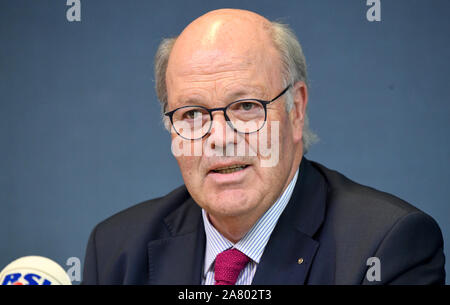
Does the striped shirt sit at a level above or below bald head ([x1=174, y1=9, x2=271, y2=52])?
below

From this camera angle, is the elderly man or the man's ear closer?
the elderly man

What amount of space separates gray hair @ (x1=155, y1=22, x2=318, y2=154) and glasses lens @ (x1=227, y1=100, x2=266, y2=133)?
14cm

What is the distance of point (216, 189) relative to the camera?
212 cm

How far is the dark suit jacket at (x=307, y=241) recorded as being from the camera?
6.53ft

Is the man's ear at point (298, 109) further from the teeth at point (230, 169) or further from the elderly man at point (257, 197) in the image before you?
the teeth at point (230, 169)

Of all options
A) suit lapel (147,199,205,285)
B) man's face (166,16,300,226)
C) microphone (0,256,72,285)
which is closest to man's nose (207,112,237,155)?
man's face (166,16,300,226)

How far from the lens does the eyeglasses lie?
2.12 m

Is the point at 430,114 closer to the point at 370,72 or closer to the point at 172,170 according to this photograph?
the point at 370,72

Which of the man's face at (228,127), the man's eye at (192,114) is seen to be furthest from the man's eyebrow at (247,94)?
the man's eye at (192,114)

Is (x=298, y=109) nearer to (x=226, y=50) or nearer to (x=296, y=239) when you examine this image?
(x=226, y=50)

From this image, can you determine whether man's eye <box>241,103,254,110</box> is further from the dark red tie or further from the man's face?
the dark red tie

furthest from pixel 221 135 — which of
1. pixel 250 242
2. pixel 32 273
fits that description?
pixel 32 273

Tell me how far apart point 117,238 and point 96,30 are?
135 cm

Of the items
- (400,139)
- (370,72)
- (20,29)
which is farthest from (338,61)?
(20,29)
